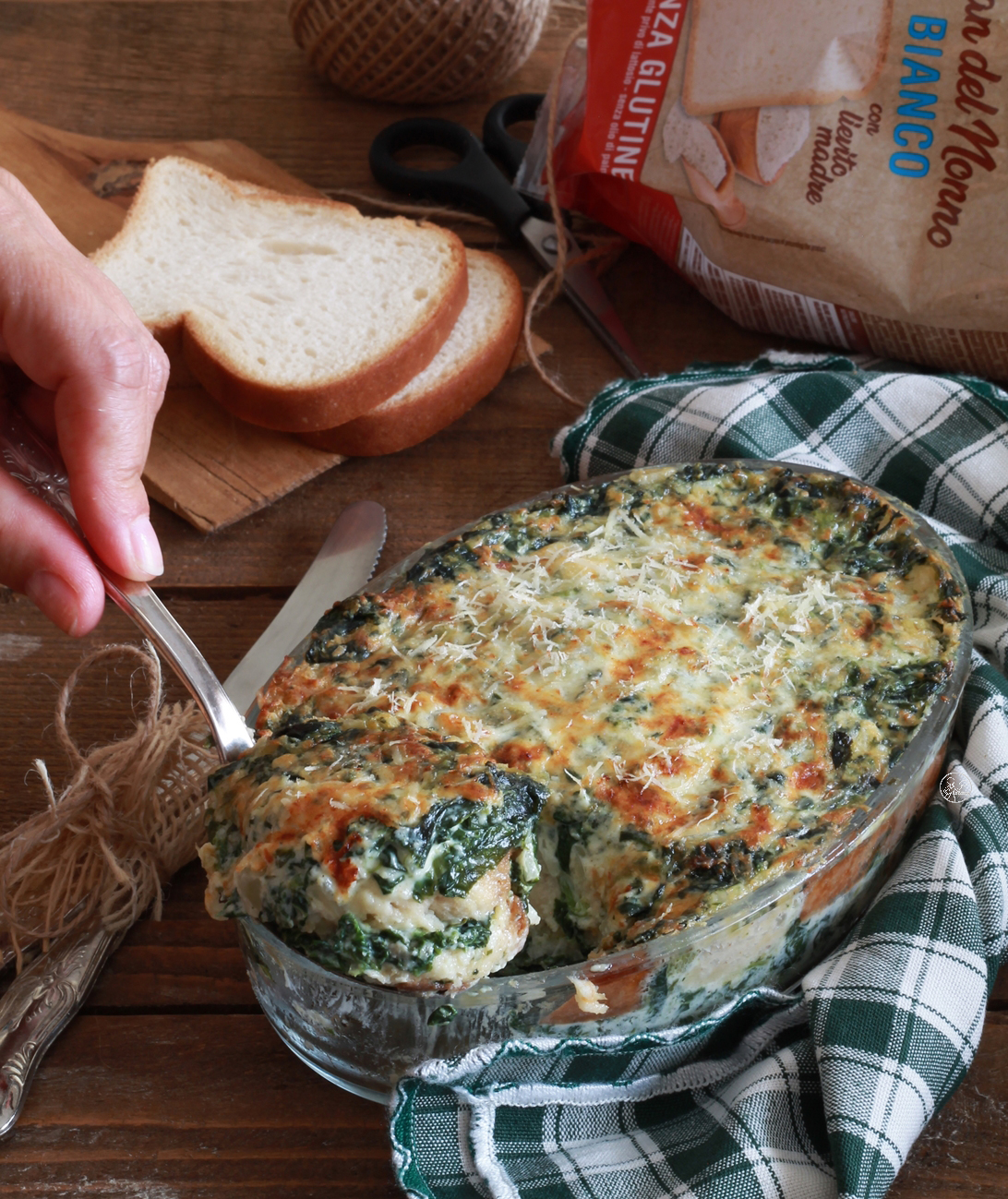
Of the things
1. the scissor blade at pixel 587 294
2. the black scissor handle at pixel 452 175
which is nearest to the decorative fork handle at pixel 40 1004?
the scissor blade at pixel 587 294

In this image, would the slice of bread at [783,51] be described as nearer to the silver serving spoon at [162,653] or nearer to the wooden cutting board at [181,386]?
the wooden cutting board at [181,386]

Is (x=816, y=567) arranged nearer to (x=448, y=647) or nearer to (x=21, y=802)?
(x=448, y=647)

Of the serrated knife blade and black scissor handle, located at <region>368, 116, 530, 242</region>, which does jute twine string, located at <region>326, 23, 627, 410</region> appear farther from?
the serrated knife blade

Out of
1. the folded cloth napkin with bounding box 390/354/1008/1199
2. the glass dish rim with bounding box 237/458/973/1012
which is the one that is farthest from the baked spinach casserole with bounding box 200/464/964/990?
the folded cloth napkin with bounding box 390/354/1008/1199

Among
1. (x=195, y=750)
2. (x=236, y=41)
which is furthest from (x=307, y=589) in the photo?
(x=236, y=41)

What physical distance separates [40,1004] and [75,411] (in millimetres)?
697

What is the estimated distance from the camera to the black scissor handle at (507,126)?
262 cm

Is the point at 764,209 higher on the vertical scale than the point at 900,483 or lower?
higher

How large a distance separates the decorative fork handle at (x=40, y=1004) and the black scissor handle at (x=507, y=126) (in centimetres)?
186

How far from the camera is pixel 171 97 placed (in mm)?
2957

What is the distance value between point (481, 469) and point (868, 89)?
35.9 inches

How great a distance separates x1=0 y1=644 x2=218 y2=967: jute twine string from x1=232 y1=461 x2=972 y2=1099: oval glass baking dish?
0.96ft

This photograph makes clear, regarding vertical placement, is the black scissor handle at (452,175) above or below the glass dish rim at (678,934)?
above

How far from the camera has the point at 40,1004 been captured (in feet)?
4.56
